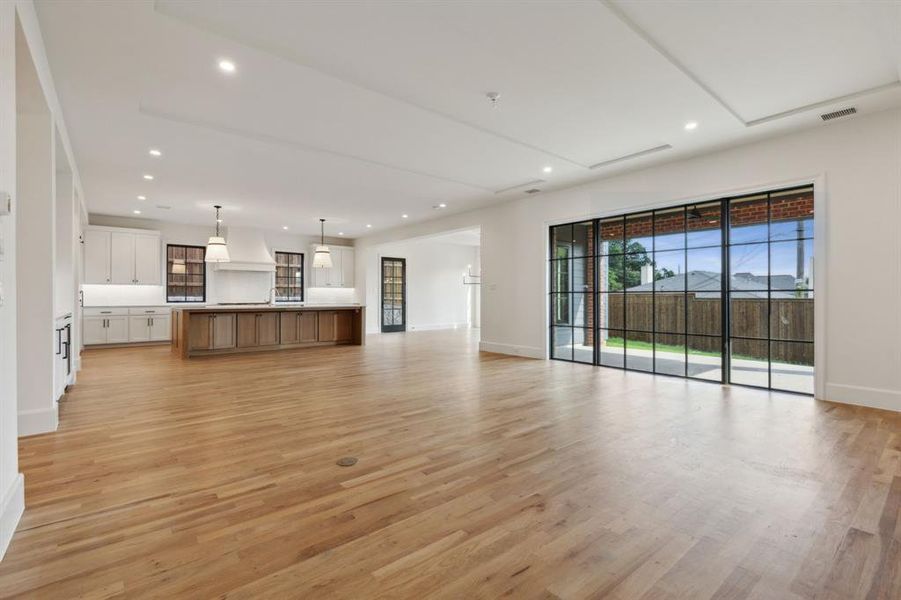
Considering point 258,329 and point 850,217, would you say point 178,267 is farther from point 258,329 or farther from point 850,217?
point 850,217

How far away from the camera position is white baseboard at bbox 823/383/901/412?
4.12 metres

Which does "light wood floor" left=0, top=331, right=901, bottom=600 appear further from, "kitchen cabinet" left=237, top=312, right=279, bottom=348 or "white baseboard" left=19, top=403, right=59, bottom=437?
"kitchen cabinet" left=237, top=312, right=279, bottom=348

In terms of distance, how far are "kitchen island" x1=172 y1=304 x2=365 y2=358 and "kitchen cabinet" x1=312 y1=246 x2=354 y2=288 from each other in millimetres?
3037

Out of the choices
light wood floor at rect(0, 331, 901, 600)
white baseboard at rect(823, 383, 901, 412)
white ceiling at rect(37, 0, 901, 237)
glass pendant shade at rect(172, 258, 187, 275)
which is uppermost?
white ceiling at rect(37, 0, 901, 237)

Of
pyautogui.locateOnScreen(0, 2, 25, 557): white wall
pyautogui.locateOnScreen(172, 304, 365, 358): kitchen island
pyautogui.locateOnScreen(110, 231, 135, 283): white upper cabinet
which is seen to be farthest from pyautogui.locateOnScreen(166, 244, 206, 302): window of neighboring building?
pyautogui.locateOnScreen(0, 2, 25, 557): white wall

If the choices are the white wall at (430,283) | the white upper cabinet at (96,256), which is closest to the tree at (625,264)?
the white wall at (430,283)

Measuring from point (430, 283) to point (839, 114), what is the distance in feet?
35.6

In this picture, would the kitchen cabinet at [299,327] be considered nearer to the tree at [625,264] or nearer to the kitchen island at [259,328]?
the kitchen island at [259,328]

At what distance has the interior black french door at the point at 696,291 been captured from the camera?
16.2 ft

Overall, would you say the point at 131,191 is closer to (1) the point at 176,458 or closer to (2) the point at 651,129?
(1) the point at 176,458

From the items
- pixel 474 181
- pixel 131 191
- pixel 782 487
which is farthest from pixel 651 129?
pixel 131 191

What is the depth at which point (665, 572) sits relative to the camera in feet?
5.59

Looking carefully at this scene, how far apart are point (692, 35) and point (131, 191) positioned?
27.7 ft

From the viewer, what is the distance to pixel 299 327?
9.05 meters
